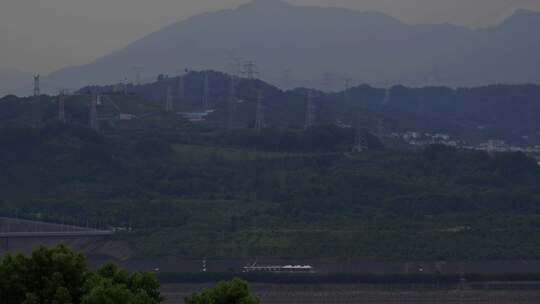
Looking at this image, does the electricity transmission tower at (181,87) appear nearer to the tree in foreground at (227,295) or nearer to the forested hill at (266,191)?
the forested hill at (266,191)

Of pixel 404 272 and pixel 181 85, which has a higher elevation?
pixel 181 85

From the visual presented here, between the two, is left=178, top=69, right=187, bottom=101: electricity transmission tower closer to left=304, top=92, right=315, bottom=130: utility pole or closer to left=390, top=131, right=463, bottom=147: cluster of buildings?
left=304, top=92, right=315, bottom=130: utility pole

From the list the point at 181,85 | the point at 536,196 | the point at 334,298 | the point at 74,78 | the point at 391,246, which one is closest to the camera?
the point at 334,298

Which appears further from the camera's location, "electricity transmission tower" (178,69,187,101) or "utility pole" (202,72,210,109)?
"electricity transmission tower" (178,69,187,101)

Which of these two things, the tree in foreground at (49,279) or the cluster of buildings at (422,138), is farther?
the cluster of buildings at (422,138)

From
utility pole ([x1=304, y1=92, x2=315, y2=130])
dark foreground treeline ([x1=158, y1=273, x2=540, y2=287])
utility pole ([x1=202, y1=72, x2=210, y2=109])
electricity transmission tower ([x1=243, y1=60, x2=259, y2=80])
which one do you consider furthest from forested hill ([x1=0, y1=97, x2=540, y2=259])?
utility pole ([x1=202, y1=72, x2=210, y2=109])

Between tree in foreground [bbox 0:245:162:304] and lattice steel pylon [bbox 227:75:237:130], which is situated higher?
lattice steel pylon [bbox 227:75:237:130]

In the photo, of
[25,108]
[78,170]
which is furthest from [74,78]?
[78,170]

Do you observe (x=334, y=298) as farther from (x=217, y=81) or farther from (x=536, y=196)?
(x=217, y=81)

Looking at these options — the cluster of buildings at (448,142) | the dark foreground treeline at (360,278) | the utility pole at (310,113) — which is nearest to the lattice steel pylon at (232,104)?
the utility pole at (310,113)
